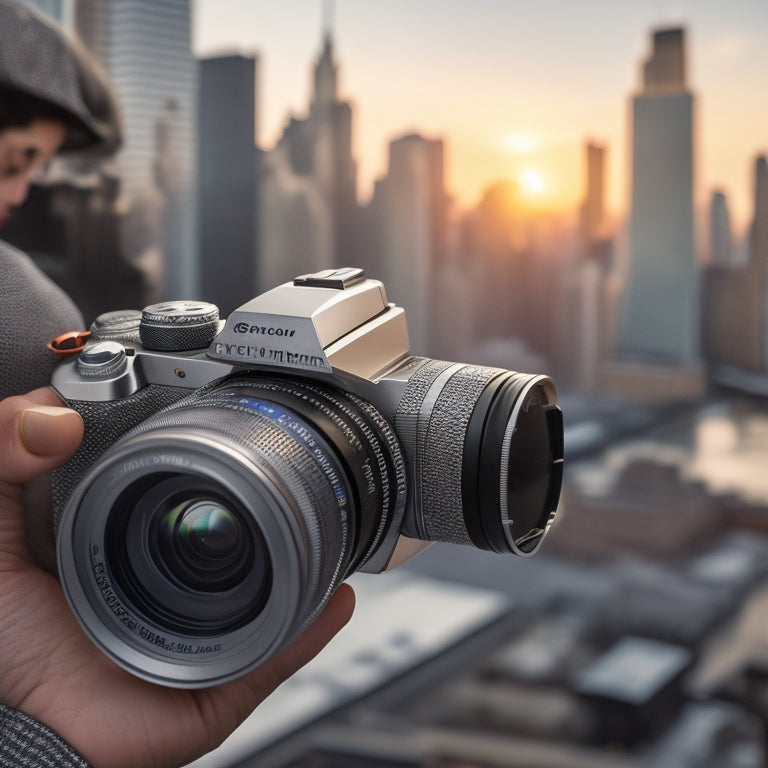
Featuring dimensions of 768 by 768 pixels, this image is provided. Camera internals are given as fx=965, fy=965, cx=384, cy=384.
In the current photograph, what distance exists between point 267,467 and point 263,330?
0.12m

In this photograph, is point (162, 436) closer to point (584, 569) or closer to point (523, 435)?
point (523, 435)

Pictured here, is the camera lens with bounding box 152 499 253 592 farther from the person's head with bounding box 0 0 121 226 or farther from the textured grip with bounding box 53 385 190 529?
the person's head with bounding box 0 0 121 226

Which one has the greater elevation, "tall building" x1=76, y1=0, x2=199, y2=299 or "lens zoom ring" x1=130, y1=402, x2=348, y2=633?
"tall building" x1=76, y1=0, x2=199, y2=299

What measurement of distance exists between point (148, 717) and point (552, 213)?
4.11m

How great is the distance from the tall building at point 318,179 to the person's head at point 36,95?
1.28 meters

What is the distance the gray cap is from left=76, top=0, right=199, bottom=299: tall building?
33 cm

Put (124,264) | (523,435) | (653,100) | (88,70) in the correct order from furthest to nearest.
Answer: (653,100) < (124,264) < (88,70) < (523,435)

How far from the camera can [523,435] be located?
574mm

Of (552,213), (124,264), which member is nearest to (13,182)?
(124,264)

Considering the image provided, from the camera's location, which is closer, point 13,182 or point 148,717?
point 148,717

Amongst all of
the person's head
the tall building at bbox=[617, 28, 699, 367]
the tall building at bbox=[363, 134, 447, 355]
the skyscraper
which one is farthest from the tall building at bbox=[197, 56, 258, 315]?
the skyscraper

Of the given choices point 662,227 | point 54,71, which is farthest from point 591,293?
point 54,71

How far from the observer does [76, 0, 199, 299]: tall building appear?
9.89 feet

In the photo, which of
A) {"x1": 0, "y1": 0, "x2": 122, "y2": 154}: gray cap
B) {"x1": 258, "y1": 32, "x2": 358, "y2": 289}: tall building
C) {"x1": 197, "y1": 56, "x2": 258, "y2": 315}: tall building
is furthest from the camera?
{"x1": 258, "y1": 32, "x2": 358, "y2": 289}: tall building
